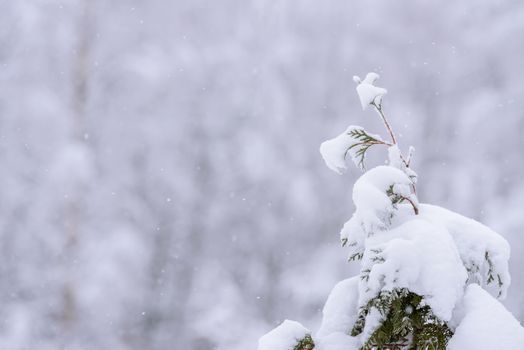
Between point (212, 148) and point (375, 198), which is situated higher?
point (212, 148)

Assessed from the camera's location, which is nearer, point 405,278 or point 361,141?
point 405,278

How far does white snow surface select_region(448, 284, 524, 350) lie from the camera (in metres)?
1.92

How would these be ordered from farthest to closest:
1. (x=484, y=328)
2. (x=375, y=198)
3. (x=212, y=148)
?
(x=212, y=148)
(x=375, y=198)
(x=484, y=328)

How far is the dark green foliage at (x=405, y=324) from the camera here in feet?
6.54

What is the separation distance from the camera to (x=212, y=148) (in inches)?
538

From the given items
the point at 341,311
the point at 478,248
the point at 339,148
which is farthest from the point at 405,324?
the point at 339,148

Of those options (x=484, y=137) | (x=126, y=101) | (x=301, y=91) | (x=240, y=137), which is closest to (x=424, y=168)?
(x=484, y=137)

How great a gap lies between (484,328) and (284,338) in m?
0.68

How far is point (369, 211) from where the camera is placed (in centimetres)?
210

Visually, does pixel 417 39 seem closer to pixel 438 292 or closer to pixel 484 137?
pixel 484 137

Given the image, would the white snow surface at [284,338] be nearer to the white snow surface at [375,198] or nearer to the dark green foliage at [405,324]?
the dark green foliage at [405,324]

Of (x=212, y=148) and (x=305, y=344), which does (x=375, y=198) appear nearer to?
(x=305, y=344)

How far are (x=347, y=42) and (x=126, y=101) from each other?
5820 mm

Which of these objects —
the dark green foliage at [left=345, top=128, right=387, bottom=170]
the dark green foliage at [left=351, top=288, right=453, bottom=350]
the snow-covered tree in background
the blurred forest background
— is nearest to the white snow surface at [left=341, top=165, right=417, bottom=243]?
the snow-covered tree in background
